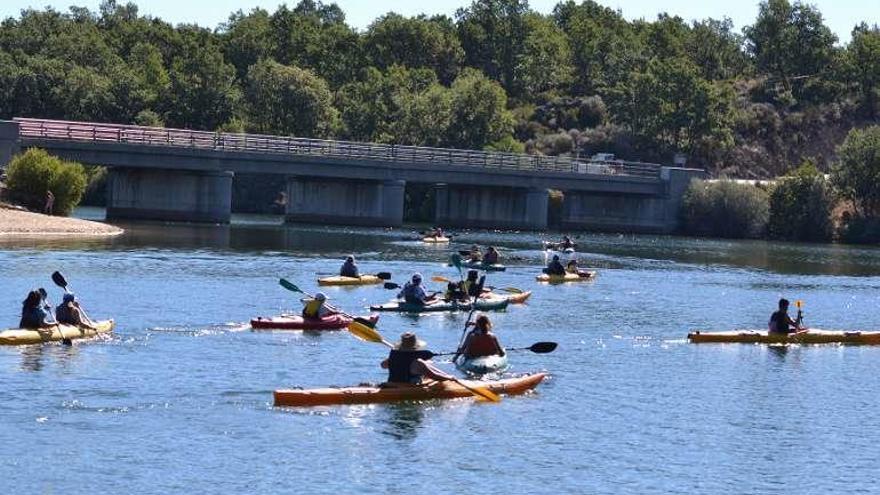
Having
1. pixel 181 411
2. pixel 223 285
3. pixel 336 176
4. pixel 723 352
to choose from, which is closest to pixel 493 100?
pixel 336 176

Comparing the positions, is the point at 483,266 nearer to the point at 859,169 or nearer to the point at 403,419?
the point at 403,419

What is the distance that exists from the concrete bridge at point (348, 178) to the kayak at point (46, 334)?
229 feet

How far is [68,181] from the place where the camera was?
109000 mm

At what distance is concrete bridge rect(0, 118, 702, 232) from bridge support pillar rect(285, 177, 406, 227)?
8cm

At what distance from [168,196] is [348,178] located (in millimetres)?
14837

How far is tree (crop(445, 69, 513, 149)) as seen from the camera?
175375mm

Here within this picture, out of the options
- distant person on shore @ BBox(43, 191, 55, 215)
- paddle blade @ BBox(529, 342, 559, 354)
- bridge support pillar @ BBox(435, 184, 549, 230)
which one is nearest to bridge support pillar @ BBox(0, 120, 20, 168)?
distant person on shore @ BBox(43, 191, 55, 215)

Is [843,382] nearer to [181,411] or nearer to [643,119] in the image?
[181,411]

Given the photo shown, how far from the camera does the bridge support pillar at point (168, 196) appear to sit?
12950cm

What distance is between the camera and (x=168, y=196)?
13062cm

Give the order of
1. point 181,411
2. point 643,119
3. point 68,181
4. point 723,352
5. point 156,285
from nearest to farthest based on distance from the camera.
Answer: point 181,411, point 723,352, point 156,285, point 68,181, point 643,119

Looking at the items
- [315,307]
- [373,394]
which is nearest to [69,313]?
[315,307]

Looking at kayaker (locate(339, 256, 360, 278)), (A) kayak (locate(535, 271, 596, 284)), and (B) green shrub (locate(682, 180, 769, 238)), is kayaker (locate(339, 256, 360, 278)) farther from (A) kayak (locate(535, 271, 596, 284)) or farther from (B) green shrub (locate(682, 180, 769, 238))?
(B) green shrub (locate(682, 180, 769, 238))

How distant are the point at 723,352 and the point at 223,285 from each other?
25.0 meters
